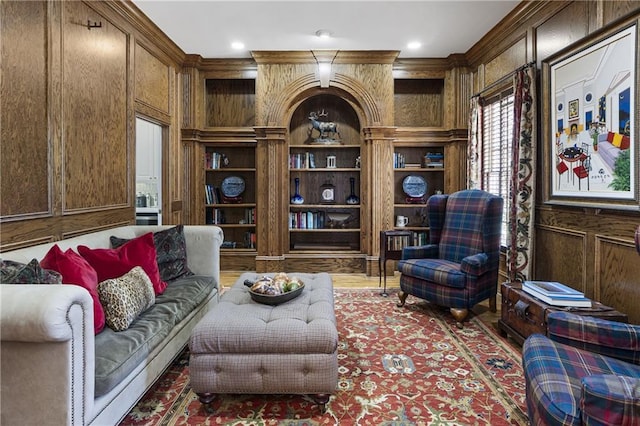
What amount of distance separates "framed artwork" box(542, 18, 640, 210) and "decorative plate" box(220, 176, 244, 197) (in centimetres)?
383

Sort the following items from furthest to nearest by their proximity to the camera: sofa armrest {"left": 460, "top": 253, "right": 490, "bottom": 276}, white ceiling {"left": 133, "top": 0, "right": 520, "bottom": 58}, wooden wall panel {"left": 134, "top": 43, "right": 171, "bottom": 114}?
wooden wall panel {"left": 134, "top": 43, "right": 171, "bottom": 114}, white ceiling {"left": 133, "top": 0, "right": 520, "bottom": 58}, sofa armrest {"left": 460, "top": 253, "right": 490, "bottom": 276}

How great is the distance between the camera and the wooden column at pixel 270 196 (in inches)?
197

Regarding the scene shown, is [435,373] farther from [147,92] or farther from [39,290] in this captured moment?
[147,92]

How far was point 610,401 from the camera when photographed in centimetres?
115

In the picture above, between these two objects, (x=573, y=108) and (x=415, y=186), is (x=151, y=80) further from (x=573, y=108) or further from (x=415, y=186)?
(x=573, y=108)

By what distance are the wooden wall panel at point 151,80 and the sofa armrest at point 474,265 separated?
367 centimetres

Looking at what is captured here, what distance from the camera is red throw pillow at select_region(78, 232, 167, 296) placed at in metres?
2.30

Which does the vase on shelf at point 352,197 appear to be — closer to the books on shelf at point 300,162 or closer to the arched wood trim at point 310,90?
the books on shelf at point 300,162

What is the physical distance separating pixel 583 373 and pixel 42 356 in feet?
6.89

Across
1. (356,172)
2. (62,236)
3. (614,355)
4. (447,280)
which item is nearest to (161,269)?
(62,236)

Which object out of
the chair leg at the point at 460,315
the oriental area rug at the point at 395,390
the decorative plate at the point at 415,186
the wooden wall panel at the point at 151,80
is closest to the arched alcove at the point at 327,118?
the decorative plate at the point at 415,186

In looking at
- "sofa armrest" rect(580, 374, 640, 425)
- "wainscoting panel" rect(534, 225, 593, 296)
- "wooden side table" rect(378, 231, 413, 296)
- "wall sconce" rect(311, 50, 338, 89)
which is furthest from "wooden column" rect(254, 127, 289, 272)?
"sofa armrest" rect(580, 374, 640, 425)

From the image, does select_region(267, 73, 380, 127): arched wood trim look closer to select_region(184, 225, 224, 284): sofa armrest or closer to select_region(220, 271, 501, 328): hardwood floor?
select_region(220, 271, 501, 328): hardwood floor

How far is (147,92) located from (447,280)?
148 inches
